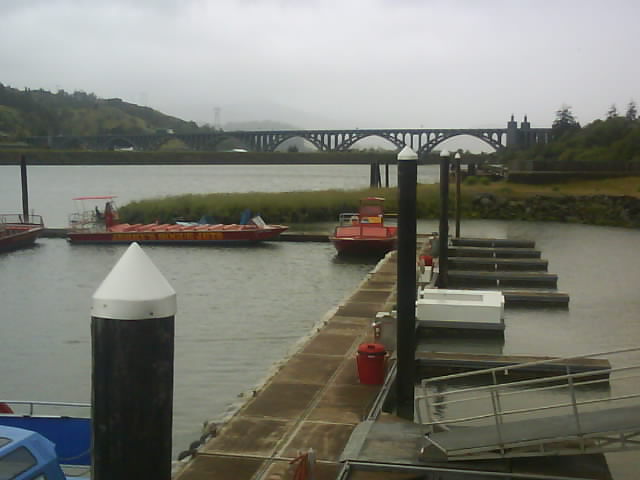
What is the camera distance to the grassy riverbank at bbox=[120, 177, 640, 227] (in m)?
42.7

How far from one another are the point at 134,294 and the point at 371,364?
25.2 ft

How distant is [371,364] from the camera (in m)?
9.92

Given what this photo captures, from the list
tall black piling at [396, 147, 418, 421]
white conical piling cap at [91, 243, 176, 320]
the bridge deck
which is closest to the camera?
white conical piling cap at [91, 243, 176, 320]

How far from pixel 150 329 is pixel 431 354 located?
10234 millimetres

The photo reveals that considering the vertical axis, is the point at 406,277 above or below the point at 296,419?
above

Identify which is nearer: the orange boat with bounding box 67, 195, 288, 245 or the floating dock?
the floating dock

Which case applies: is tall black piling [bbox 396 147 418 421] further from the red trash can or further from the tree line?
the tree line

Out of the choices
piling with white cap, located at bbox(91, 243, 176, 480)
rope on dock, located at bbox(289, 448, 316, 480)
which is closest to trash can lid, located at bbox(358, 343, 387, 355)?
rope on dock, located at bbox(289, 448, 316, 480)

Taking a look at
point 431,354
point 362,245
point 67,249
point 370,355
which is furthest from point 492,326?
point 67,249

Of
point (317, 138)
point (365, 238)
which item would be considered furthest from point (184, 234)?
point (317, 138)

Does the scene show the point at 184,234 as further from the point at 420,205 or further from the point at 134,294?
the point at 134,294

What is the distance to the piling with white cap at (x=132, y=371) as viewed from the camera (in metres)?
2.48

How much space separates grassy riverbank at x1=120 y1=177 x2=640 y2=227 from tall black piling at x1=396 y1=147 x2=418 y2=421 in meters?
33.1

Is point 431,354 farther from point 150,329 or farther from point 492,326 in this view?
point 150,329
